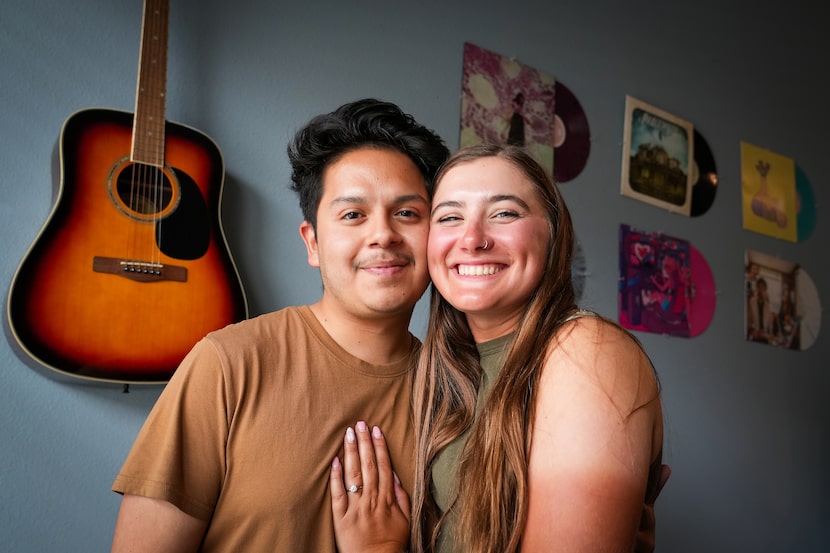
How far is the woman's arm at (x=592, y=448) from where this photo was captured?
0.93m

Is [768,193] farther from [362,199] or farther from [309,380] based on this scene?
[309,380]

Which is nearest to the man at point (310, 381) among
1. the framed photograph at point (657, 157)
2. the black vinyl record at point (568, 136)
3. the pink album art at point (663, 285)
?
the black vinyl record at point (568, 136)

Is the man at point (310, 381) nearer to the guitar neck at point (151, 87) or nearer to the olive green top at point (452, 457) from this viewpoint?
the olive green top at point (452, 457)

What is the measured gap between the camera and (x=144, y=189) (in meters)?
1.61

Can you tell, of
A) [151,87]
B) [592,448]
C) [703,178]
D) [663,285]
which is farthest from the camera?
[703,178]

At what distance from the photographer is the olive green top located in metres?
1.20

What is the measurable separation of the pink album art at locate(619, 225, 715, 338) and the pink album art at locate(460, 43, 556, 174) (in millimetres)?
626

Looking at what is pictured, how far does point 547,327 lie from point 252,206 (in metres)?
1.13

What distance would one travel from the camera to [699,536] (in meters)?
2.81

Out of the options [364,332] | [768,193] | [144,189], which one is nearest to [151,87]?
[144,189]

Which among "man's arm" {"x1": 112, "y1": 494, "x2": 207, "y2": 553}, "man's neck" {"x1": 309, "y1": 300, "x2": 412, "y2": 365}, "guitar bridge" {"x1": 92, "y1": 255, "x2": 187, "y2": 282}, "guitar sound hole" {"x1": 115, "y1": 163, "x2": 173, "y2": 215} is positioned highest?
"guitar sound hole" {"x1": 115, "y1": 163, "x2": 173, "y2": 215}

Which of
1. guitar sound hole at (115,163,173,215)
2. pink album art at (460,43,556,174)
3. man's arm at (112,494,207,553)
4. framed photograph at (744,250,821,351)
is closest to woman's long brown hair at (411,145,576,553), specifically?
man's arm at (112,494,207,553)

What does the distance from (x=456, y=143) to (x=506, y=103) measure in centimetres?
32

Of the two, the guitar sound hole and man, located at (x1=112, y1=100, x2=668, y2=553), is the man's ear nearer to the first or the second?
man, located at (x1=112, y1=100, x2=668, y2=553)
